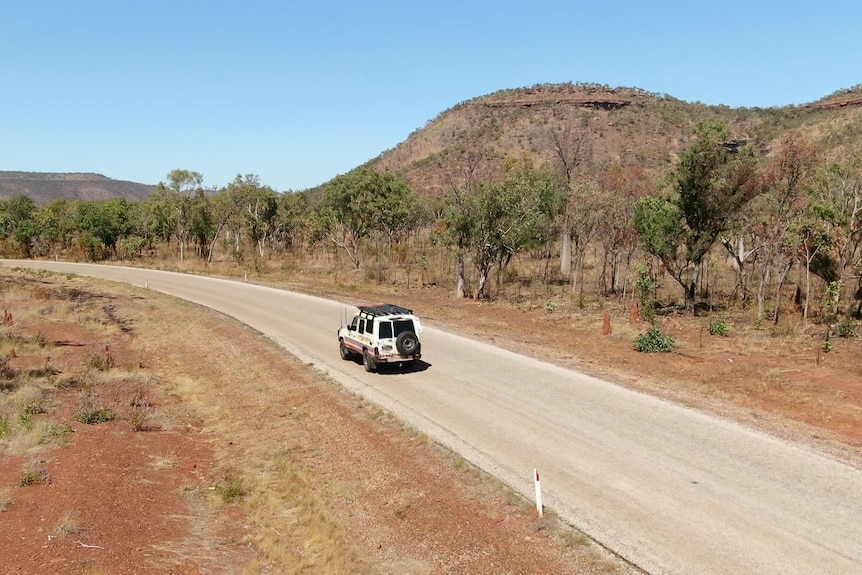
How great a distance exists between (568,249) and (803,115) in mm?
89192

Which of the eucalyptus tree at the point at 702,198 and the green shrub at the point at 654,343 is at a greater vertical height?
the eucalyptus tree at the point at 702,198

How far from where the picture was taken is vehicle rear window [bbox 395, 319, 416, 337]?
18719mm

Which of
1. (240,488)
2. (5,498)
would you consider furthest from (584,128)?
(5,498)

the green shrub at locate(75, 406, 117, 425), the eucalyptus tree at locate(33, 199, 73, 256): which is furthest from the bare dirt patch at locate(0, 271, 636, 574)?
the eucalyptus tree at locate(33, 199, 73, 256)

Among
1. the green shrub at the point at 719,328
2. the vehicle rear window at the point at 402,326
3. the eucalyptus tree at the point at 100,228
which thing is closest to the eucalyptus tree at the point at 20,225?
the eucalyptus tree at the point at 100,228

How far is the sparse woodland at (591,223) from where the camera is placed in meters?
29.1

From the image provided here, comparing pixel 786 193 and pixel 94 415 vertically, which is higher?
pixel 786 193

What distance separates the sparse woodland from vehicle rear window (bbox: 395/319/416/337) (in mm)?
14525

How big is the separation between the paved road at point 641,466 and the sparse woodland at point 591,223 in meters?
14.0

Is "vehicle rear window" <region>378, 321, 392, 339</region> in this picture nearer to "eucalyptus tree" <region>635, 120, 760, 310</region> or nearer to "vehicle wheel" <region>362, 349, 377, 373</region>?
"vehicle wheel" <region>362, 349, 377, 373</region>

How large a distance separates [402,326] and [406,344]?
65 centimetres

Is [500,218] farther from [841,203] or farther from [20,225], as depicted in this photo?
[20,225]

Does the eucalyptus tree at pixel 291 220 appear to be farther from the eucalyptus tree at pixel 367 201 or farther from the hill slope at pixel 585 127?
the hill slope at pixel 585 127

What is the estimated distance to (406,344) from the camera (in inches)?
730
